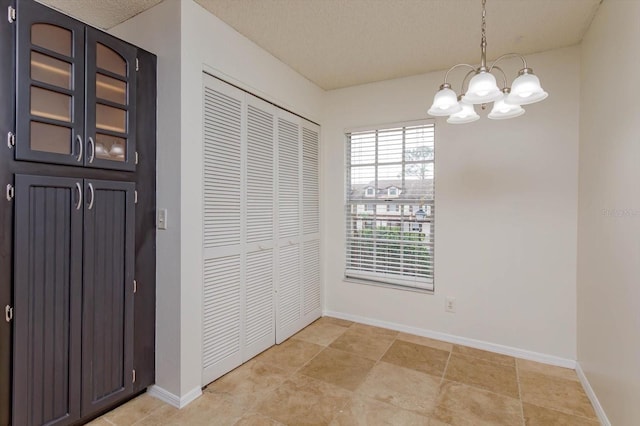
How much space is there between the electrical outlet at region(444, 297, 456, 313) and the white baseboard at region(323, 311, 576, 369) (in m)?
0.24

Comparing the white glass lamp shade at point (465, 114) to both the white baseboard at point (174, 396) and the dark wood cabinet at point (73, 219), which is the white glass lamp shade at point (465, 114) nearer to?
the dark wood cabinet at point (73, 219)

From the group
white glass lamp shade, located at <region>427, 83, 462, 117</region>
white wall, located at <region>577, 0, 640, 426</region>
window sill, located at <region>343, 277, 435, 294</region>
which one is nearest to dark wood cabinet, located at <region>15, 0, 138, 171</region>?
white glass lamp shade, located at <region>427, 83, 462, 117</region>

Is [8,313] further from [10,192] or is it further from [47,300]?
[10,192]

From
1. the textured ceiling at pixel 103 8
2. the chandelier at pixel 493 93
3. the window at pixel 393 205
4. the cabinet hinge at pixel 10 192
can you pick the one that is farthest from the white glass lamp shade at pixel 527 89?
the cabinet hinge at pixel 10 192

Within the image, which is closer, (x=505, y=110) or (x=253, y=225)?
(x=505, y=110)

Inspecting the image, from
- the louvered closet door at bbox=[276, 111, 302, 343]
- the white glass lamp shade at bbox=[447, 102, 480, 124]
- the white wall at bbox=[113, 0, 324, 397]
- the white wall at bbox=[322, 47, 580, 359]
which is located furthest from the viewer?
the louvered closet door at bbox=[276, 111, 302, 343]

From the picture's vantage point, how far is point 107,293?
1.90 m

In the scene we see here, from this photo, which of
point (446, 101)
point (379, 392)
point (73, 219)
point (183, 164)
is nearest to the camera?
point (446, 101)

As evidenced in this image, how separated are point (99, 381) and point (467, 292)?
2923mm

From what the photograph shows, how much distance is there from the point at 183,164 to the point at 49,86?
29.1 inches

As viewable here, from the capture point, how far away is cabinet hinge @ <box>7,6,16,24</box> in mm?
1510

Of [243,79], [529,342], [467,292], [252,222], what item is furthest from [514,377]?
[243,79]

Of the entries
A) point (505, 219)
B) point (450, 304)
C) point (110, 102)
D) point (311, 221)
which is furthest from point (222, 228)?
point (505, 219)

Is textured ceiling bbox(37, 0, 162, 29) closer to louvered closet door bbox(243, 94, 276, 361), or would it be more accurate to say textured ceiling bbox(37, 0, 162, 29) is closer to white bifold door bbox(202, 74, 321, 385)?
white bifold door bbox(202, 74, 321, 385)
